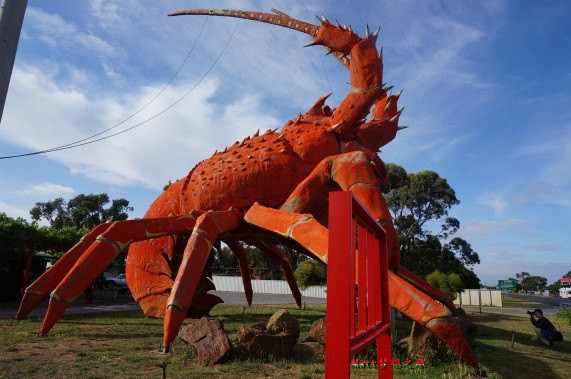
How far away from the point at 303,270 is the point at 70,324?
458 inches

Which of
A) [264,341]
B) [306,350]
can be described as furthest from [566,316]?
[264,341]

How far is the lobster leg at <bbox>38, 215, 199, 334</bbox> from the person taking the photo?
18.3 feet

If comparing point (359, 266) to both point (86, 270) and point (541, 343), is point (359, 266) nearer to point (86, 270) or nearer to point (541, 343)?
point (86, 270)

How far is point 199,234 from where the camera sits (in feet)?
17.8

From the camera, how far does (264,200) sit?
21.2ft

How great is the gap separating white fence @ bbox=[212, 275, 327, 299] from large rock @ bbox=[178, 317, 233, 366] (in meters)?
23.1

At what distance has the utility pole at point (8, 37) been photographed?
3049 mm

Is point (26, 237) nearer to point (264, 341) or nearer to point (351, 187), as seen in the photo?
point (264, 341)

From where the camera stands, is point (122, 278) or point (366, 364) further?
point (122, 278)

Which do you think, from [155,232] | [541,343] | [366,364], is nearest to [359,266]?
[366,364]

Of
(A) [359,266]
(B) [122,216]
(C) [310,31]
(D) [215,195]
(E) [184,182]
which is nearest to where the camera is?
(A) [359,266]

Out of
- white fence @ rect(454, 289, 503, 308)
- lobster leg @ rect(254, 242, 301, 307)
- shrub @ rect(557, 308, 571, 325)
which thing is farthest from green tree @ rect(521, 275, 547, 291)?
lobster leg @ rect(254, 242, 301, 307)

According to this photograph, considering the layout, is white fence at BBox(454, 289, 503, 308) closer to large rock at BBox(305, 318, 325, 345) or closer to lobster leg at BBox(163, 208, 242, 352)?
large rock at BBox(305, 318, 325, 345)

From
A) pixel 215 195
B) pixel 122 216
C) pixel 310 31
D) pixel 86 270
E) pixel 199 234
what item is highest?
pixel 122 216
